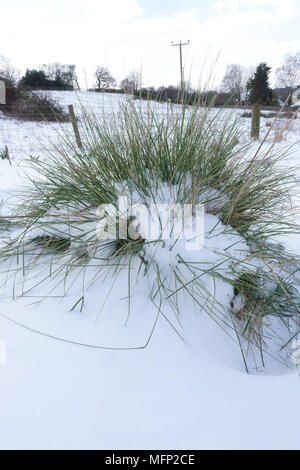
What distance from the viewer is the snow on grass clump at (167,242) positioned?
104 centimetres

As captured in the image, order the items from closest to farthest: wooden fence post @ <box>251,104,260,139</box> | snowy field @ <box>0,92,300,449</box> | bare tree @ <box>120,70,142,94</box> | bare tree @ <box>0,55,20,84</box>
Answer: snowy field @ <box>0,92,300,449</box>
bare tree @ <box>120,70,142,94</box>
wooden fence post @ <box>251,104,260,139</box>
bare tree @ <box>0,55,20,84</box>

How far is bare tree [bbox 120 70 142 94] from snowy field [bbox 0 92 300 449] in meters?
1.13

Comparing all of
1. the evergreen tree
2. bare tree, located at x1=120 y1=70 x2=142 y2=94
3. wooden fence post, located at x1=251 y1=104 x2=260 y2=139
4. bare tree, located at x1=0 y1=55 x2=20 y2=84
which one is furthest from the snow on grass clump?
bare tree, located at x1=0 y1=55 x2=20 y2=84

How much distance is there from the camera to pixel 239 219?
1286mm

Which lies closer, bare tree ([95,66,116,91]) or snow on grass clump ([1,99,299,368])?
snow on grass clump ([1,99,299,368])

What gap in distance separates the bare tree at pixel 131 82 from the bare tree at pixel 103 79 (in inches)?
4.3

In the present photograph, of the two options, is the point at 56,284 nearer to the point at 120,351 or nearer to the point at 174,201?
the point at 120,351

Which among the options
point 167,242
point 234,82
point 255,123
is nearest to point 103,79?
point 234,82

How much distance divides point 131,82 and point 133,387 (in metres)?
1.46

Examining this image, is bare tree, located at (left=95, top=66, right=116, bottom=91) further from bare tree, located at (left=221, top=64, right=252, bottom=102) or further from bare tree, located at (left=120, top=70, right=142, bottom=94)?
bare tree, located at (left=221, top=64, right=252, bottom=102)

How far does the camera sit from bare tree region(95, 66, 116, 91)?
1.65 meters

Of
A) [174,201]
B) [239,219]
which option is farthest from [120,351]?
[239,219]
